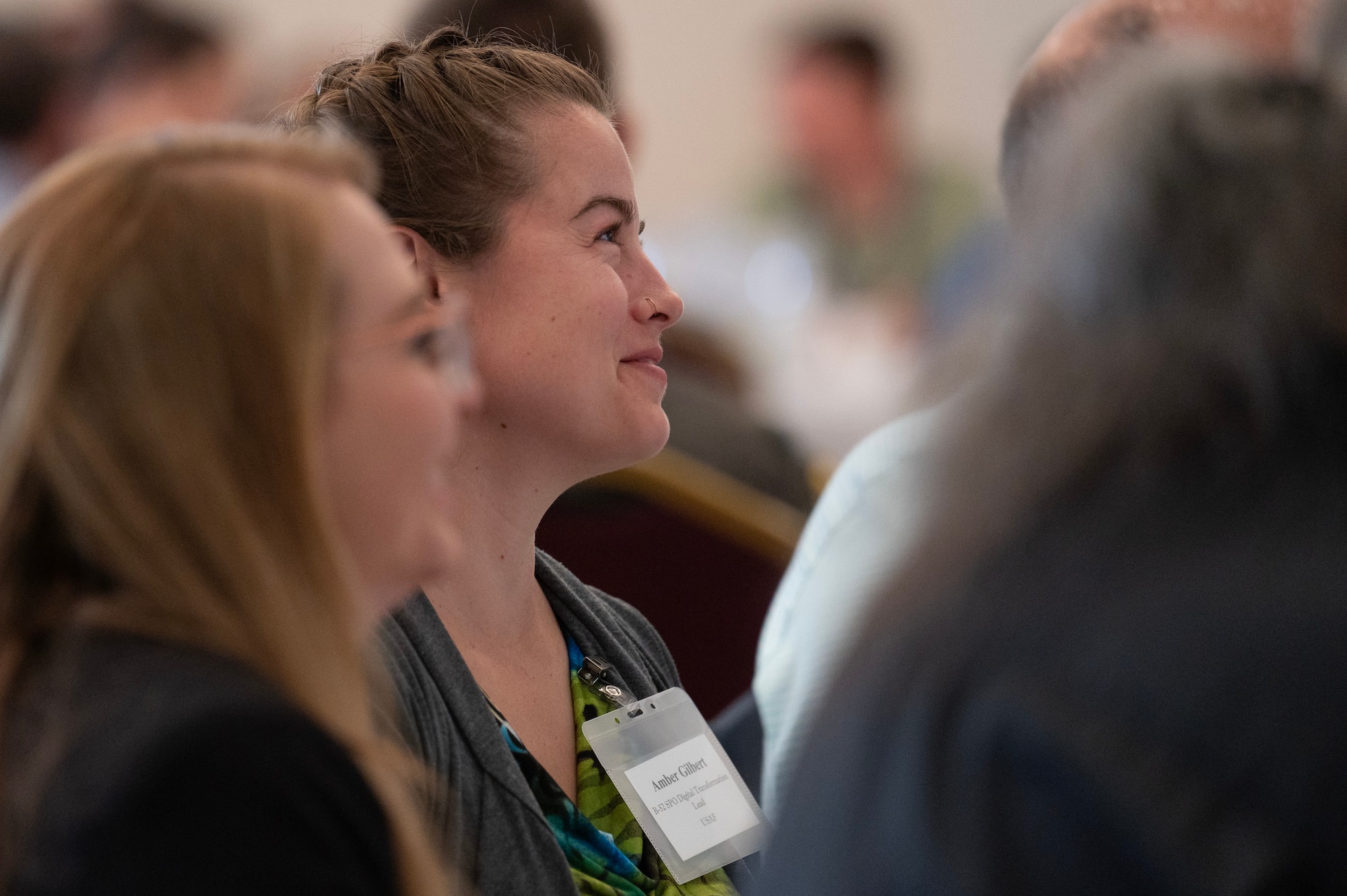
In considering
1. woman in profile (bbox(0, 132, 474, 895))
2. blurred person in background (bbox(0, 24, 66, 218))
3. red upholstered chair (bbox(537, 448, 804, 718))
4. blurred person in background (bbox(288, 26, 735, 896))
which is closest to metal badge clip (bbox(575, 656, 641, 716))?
blurred person in background (bbox(288, 26, 735, 896))

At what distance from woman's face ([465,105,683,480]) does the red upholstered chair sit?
70 centimetres

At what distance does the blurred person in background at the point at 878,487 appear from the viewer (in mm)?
1529

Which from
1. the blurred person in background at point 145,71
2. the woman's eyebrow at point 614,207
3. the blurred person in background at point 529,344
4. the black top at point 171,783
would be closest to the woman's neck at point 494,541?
the blurred person in background at point 529,344

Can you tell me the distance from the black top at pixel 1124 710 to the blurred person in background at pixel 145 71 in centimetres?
369

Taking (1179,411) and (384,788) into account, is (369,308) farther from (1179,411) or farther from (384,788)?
(1179,411)

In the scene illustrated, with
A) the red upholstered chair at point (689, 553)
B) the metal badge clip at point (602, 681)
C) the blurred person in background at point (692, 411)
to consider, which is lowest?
the red upholstered chair at point (689, 553)

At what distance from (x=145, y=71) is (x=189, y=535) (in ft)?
11.7

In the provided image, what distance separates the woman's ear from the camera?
1442 millimetres

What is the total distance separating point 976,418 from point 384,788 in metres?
0.43

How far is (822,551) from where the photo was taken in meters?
1.66

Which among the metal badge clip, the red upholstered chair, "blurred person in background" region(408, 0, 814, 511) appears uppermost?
"blurred person in background" region(408, 0, 814, 511)

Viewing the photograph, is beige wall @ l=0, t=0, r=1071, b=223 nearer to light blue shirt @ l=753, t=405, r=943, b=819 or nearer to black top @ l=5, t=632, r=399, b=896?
light blue shirt @ l=753, t=405, r=943, b=819

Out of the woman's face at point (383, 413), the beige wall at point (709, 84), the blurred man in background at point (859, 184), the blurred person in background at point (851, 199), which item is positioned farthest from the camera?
the beige wall at point (709, 84)

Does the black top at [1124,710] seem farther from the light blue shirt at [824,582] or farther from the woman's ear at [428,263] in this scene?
the woman's ear at [428,263]
